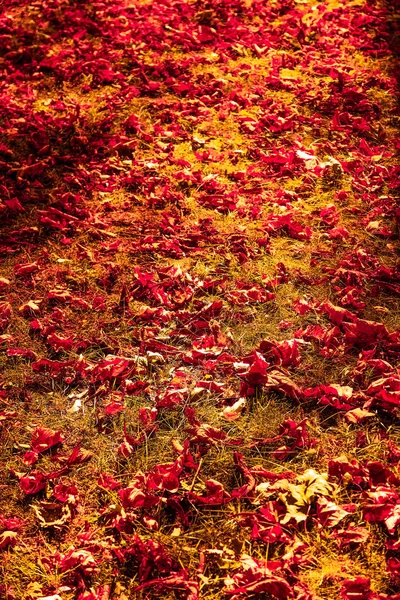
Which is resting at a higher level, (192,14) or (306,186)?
(192,14)

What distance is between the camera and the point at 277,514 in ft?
8.83

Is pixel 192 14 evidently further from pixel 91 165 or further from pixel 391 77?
pixel 91 165

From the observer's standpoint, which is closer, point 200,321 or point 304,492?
point 304,492

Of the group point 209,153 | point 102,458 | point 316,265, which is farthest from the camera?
point 209,153

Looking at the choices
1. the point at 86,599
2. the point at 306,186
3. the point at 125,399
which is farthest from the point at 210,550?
the point at 306,186

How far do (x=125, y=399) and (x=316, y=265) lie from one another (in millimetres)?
1503

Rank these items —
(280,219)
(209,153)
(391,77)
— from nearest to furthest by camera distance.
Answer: (280,219) → (209,153) → (391,77)

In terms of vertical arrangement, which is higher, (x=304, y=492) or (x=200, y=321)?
(x=200, y=321)

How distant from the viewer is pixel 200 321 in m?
3.60

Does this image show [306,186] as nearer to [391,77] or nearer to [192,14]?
[391,77]

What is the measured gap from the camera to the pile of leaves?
2627mm

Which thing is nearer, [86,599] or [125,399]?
[86,599]

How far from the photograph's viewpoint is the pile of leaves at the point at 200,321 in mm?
2627

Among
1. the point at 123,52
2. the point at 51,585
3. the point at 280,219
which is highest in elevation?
the point at 123,52
